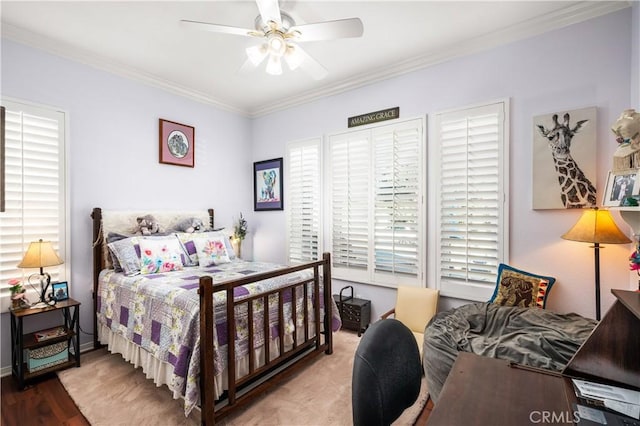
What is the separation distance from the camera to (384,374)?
105cm

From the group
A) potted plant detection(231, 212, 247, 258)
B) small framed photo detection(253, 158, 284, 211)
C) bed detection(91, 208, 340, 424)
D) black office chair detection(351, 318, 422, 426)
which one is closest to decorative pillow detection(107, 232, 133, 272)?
bed detection(91, 208, 340, 424)

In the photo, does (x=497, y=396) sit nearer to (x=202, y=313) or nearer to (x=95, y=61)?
(x=202, y=313)

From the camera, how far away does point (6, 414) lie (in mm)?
1988

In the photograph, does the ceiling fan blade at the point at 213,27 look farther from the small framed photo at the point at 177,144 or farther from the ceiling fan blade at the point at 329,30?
the small framed photo at the point at 177,144

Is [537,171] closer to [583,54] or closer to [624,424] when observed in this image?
[583,54]

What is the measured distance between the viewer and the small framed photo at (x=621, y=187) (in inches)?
48.5

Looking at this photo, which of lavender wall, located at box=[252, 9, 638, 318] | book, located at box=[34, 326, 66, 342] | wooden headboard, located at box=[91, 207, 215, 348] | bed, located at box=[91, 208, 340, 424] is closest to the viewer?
bed, located at box=[91, 208, 340, 424]

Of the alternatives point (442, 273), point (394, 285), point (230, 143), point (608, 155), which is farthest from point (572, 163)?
point (230, 143)

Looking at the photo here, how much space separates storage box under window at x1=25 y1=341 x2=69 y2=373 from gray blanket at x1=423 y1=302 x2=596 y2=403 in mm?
2883

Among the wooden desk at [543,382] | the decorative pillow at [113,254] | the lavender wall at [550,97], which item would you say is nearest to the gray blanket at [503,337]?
the lavender wall at [550,97]

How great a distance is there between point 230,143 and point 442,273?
10.5ft

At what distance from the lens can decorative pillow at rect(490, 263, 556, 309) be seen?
2.28 metres

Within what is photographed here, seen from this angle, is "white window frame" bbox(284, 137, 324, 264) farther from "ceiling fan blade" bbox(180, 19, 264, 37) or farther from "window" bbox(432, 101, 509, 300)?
"ceiling fan blade" bbox(180, 19, 264, 37)

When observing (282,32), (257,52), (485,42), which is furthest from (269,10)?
(485,42)
